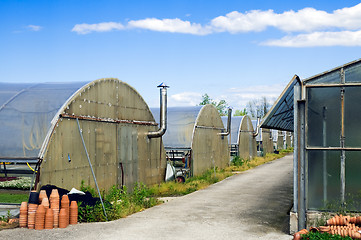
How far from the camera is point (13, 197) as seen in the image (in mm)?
13961

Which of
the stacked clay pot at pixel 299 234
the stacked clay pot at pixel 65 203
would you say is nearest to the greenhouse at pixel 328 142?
the stacked clay pot at pixel 299 234

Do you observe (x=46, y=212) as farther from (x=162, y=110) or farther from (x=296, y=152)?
(x=162, y=110)

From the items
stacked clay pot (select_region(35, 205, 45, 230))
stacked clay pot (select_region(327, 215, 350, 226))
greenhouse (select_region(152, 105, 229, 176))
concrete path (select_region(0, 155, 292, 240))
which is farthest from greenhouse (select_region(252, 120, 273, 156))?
stacked clay pot (select_region(35, 205, 45, 230))

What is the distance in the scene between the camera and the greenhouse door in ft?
58.5

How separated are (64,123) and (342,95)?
8270mm

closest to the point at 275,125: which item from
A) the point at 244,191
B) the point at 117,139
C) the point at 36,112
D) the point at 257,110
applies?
the point at 244,191

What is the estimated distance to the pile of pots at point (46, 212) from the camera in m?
11.4

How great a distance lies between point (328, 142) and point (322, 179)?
0.95 m

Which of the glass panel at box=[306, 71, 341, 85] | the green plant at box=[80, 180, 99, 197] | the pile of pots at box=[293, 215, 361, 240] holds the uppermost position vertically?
the glass panel at box=[306, 71, 341, 85]

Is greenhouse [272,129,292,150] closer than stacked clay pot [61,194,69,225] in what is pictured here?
No

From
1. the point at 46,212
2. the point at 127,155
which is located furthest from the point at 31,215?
the point at 127,155

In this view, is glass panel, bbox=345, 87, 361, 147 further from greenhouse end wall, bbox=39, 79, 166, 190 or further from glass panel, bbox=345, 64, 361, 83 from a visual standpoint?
greenhouse end wall, bbox=39, 79, 166, 190

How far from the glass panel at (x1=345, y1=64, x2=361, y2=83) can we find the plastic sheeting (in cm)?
848

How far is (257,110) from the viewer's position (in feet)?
415
